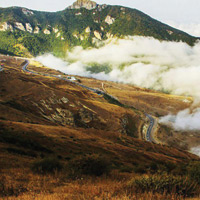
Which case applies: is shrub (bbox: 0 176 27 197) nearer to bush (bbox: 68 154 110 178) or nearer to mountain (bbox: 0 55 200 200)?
mountain (bbox: 0 55 200 200)

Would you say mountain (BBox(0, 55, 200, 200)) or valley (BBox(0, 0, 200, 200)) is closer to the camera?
valley (BBox(0, 0, 200, 200))

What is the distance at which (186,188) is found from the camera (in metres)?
6.30

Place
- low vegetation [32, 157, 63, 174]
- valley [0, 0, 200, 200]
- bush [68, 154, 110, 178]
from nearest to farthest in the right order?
valley [0, 0, 200, 200], low vegetation [32, 157, 63, 174], bush [68, 154, 110, 178]

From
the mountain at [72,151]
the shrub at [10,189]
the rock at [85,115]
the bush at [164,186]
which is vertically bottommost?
the rock at [85,115]

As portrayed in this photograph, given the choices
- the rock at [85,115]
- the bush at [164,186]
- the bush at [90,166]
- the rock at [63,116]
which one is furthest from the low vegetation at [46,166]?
the rock at [85,115]

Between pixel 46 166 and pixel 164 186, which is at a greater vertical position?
pixel 164 186

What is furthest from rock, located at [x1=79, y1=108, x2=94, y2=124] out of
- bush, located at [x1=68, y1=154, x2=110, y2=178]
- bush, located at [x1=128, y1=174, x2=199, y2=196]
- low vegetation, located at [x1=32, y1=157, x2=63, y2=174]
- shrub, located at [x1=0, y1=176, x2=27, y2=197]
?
bush, located at [x1=128, y1=174, x2=199, y2=196]

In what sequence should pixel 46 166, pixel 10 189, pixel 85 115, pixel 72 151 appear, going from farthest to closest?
pixel 85 115
pixel 72 151
pixel 46 166
pixel 10 189

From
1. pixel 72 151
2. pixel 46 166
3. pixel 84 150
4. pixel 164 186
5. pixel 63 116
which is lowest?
pixel 63 116

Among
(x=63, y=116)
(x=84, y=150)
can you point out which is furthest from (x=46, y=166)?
(x=63, y=116)

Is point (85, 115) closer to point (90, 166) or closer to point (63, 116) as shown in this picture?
point (63, 116)

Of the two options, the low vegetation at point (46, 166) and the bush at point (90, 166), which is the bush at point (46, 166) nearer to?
the low vegetation at point (46, 166)

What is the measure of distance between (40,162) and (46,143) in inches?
463

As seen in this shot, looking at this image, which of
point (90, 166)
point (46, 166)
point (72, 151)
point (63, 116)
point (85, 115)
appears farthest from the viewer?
point (85, 115)
